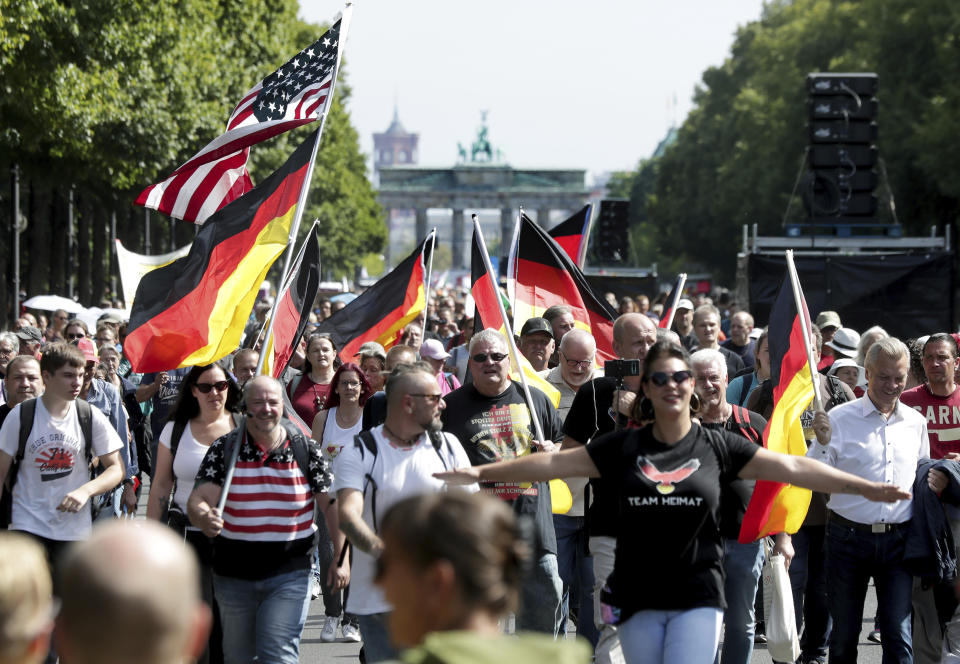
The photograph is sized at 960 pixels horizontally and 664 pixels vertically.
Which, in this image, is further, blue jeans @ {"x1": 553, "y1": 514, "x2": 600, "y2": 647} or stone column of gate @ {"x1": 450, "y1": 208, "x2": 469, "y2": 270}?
stone column of gate @ {"x1": 450, "y1": 208, "x2": 469, "y2": 270}

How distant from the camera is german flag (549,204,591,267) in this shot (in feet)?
45.6

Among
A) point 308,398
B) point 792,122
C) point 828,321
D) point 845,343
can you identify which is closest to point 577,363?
point 308,398

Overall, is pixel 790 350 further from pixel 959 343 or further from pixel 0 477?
pixel 0 477

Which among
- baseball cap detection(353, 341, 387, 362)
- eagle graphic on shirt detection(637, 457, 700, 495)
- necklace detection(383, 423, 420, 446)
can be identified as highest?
baseball cap detection(353, 341, 387, 362)

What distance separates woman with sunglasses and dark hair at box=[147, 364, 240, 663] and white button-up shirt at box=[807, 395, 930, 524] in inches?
103

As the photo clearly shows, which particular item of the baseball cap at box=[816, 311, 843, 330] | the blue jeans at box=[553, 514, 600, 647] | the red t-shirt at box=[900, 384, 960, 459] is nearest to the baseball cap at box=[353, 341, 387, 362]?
the blue jeans at box=[553, 514, 600, 647]

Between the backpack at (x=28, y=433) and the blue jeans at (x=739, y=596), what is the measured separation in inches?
108

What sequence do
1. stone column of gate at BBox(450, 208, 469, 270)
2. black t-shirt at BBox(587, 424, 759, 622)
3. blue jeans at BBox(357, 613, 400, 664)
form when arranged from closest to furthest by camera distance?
black t-shirt at BBox(587, 424, 759, 622) → blue jeans at BBox(357, 613, 400, 664) → stone column of gate at BBox(450, 208, 469, 270)

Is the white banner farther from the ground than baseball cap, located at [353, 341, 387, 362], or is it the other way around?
the white banner

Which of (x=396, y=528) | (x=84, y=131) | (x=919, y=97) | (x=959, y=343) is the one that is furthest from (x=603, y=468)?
(x=919, y=97)

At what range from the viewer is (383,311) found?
11062mm

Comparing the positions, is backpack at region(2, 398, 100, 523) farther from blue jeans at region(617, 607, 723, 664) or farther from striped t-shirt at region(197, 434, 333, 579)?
blue jeans at region(617, 607, 723, 664)

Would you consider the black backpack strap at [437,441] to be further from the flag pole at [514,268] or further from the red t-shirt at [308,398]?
the flag pole at [514,268]

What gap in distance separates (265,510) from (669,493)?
165 cm
